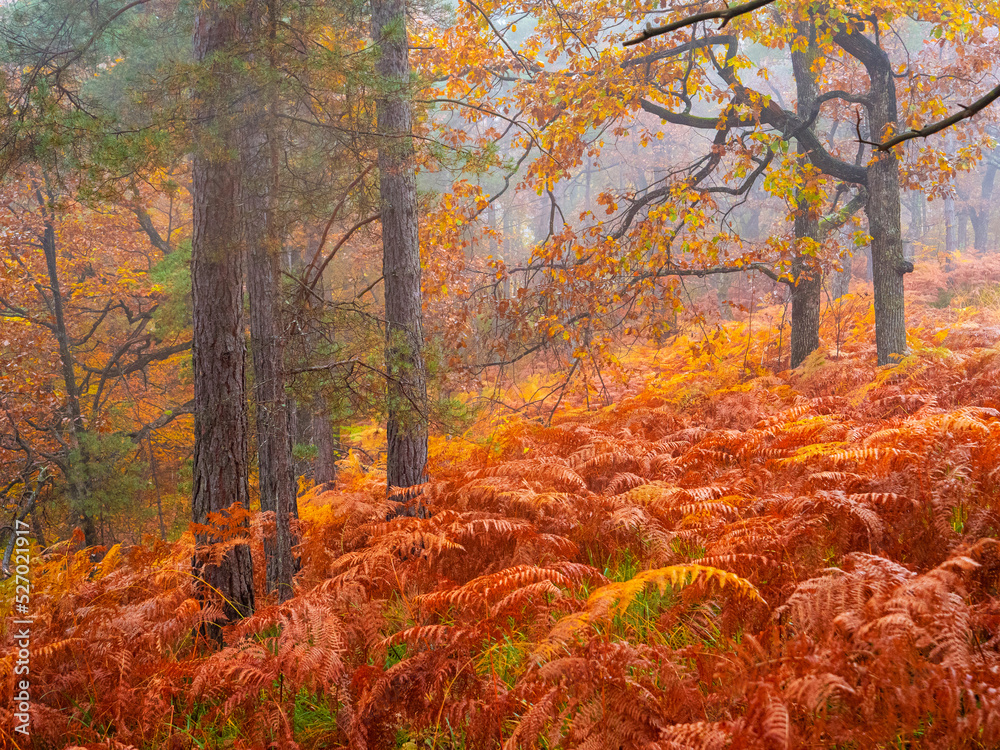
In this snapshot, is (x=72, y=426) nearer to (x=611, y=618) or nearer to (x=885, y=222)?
(x=611, y=618)

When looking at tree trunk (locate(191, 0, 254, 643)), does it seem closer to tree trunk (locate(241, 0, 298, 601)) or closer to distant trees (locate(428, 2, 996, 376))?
tree trunk (locate(241, 0, 298, 601))

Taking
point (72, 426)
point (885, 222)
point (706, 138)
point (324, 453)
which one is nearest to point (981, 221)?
point (885, 222)

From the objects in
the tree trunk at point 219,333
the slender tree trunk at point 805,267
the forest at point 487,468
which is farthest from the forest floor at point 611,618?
the slender tree trunk at point 805,267

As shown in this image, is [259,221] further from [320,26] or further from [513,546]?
[513,546]

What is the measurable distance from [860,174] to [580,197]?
3188 centimetres

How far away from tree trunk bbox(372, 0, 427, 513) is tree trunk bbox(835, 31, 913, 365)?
6200 millimetres

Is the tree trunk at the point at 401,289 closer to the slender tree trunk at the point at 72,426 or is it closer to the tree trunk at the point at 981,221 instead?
the slender tree trunk at the point at 72,426

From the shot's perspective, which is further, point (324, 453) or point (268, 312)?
point (324, 453)

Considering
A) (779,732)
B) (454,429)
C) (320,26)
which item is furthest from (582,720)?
(320,26)

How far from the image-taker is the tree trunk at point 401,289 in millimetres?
5324

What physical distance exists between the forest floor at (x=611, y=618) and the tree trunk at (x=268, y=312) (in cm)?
49

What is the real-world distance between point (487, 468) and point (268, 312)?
2751mm

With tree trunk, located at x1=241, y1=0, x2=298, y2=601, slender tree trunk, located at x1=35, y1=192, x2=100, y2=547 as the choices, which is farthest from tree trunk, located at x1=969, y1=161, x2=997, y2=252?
slender tree trunk, located at x1=35, y1=192, x2=100, y2=547

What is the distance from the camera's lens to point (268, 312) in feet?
20.3
